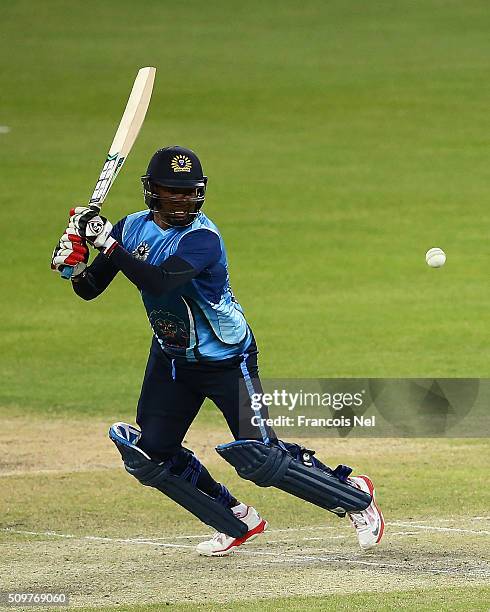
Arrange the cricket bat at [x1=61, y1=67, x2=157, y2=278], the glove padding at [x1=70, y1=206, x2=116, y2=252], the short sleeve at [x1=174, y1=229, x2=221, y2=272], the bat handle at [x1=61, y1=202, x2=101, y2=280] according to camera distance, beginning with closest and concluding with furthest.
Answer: the glove padding at [x1=70, y1=206, x2=116, y2=252] < the bat handle at [x1=61, y1=202, x2=101, y2=280] < the short sleeve at [x1=174, y1=229, x2=221, y2=272] < the cricket bat at [x1=61, y1=67, x2=157, y2=278]

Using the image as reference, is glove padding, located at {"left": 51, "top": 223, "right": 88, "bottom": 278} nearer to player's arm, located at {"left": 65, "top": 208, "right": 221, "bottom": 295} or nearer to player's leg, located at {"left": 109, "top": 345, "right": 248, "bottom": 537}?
player's arm, located at {"left": 65, "top": 208, "right": 221, "bottom": 295}

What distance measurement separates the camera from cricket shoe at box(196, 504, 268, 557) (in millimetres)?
6660

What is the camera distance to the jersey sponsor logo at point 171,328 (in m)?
6.33

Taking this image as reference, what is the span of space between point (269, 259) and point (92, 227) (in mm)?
9856

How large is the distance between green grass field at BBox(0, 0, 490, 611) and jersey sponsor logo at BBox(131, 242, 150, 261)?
1.33m

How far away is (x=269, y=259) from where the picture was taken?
15734mm

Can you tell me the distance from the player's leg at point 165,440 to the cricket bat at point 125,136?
0.69 meters

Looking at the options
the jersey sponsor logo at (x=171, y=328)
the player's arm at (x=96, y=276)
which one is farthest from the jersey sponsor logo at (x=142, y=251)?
the jersey sponsor logo at (x=171, y=328)

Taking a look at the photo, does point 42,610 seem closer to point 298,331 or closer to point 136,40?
point 298,331

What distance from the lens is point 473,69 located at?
24719mm

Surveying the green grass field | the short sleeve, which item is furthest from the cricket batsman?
the green grass field

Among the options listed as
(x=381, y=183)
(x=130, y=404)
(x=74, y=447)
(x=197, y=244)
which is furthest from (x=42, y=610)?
(x=381, y=183)

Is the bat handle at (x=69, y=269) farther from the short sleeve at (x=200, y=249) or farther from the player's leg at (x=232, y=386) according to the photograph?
the player's leg at (x=232, y=386)

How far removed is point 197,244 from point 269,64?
19896 millimetres
